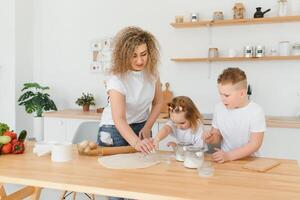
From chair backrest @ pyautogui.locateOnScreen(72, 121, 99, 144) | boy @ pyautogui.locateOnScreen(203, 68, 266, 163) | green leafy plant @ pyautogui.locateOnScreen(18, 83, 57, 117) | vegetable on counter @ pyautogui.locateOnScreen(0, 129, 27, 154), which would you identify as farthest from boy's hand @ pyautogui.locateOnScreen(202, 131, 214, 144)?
green leafy plant @ pyautogui.locateOnScreen(18, 83, 57, 117)

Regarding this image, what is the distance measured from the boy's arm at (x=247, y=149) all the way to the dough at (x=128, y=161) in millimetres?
322

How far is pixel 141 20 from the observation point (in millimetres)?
3480

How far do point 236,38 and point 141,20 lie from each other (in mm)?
1036

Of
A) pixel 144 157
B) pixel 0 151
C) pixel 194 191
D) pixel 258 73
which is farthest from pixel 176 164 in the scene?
pixel 258 73

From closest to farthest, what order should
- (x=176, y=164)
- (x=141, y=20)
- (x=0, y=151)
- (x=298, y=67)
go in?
1. (x=176, y=164)
2. (x=0, y=151)
3. (x=298, y=67)
4. (x=141, y=20)

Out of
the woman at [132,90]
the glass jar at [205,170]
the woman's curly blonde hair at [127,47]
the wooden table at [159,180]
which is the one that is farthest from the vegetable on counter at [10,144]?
the glass jar at [205,170]

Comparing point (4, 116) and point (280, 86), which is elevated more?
point (280, 86)

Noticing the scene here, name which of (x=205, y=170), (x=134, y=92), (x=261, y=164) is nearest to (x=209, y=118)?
(x=134, y=92)

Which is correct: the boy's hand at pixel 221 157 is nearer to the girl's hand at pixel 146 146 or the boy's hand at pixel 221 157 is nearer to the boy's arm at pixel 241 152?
the boy's arm at pixel 241 152

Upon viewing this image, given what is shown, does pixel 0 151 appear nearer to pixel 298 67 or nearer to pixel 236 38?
pixel 236 38

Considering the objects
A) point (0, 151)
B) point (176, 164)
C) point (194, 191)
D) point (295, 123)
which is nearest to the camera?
point (194, 191)

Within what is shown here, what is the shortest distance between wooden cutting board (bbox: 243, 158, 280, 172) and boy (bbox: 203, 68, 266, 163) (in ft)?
0.23

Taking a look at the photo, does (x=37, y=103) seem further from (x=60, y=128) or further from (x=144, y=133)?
(x=144, y=133)

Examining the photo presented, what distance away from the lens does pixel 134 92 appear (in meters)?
1.63
